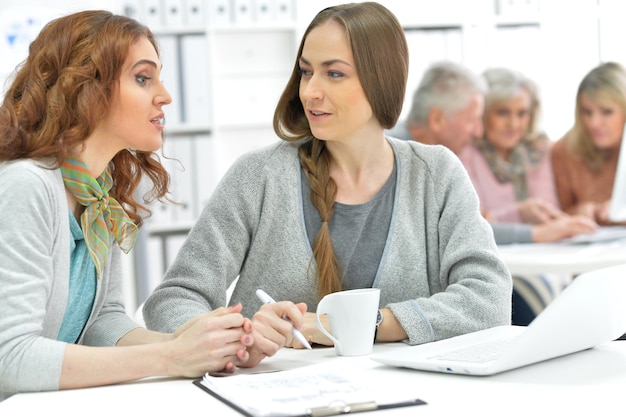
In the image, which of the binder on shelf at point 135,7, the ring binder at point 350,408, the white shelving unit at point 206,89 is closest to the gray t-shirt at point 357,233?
the ring binder at point 350,408

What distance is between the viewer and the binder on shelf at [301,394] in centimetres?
97

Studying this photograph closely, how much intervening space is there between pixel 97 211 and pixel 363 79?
1.91 ft

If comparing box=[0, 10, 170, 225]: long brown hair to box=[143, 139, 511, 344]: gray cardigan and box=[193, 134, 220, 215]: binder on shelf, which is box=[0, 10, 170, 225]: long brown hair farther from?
box=[193, 134, 220, 215]: binder on shelf

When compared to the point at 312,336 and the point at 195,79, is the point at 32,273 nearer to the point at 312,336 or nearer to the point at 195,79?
the point at 312,336

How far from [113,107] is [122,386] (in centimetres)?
48

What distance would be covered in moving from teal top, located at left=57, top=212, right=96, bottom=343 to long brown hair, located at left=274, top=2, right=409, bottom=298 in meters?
0.43

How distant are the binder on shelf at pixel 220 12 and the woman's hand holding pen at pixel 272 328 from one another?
3.17 metres

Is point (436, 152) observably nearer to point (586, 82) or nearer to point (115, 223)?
point (115, 223)

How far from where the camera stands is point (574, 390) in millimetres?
1054

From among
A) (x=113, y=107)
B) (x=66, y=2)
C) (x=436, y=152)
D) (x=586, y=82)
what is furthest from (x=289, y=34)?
(x=113, y=107)

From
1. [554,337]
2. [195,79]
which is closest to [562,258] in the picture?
[554,337]

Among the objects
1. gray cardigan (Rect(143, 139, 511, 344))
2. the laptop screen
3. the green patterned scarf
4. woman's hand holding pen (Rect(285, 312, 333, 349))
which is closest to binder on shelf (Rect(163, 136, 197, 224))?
the laptop screen

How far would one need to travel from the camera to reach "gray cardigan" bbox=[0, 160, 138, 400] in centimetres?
116

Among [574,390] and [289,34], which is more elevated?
[289,34]
